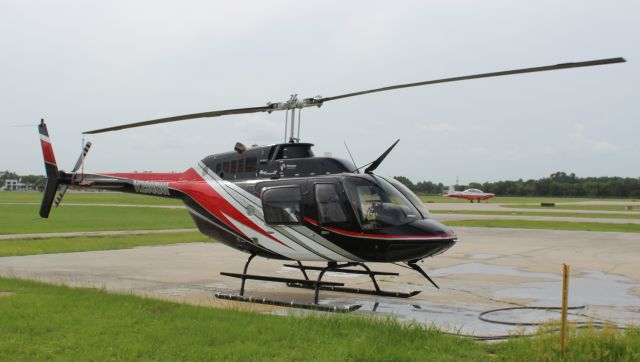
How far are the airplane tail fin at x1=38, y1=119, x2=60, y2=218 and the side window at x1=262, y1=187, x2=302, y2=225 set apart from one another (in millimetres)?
6850

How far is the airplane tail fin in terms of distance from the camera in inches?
589

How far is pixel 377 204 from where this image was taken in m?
10.1

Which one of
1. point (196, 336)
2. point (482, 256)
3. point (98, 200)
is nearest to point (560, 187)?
point (98, 200)

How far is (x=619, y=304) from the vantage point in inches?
426

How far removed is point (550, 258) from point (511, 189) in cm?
14246

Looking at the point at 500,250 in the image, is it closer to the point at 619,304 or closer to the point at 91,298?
the point at 619,304

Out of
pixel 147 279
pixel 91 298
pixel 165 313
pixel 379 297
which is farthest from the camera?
pixel 147 279

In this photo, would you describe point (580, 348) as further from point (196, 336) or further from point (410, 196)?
point (196, 336)

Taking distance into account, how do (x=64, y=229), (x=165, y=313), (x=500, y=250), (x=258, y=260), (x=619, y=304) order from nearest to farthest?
1. (x=165, y=313)
2. (x=619, y=304)
3. (x=258, y=260)
4. (x=500, y=250)
5. (x=64, y=229)

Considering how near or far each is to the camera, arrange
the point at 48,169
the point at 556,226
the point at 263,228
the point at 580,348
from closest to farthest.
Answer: the point at 580,348, the point at 263,228, the point at 48,169, the point at 556,226

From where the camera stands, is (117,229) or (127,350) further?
(117,229)

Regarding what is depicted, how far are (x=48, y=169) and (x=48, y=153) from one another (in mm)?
439

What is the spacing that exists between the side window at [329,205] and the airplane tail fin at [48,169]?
26.7ft

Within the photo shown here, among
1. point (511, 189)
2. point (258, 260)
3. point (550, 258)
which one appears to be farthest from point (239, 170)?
point (511, 189)
